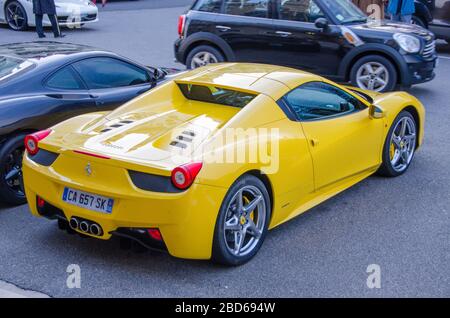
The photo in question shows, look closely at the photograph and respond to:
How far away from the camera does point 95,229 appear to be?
434 centimetres

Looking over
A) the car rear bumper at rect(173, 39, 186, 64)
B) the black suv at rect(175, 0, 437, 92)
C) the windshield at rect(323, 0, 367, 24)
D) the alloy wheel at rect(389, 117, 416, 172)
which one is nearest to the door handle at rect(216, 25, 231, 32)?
the black suv at rect(175, 0, 437, 92)

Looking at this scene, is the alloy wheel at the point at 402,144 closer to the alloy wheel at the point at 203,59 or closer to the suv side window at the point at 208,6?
the alloy wheel at the point at 203,59

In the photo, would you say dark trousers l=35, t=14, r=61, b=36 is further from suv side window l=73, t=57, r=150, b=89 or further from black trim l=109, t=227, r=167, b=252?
black trim l=109, t=227, r=167, b=252

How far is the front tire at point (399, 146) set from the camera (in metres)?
6.24

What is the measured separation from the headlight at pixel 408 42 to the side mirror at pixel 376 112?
155 inches

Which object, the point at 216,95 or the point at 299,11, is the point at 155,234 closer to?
the point at 216,95

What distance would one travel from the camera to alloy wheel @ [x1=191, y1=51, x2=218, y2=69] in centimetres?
1048

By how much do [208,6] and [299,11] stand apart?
161 cm

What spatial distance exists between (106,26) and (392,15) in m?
8.31

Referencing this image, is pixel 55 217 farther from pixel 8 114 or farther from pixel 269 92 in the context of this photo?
pixel 269 92

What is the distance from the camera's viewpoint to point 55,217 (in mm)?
4625

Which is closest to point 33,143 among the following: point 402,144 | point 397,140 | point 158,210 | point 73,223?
point 73,223

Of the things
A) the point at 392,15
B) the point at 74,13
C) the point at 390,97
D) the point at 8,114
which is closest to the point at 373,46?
the point at 390,97

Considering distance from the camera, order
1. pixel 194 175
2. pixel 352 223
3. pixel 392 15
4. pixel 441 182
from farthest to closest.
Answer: pixel 392 15 < pixel 441 182 < pixel 352 223 < pixel 194 175
